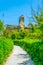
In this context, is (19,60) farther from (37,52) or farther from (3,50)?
(37,52)

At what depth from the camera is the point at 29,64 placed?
52.7 feet

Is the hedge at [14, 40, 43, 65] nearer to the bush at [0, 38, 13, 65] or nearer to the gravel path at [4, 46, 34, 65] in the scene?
the gravel path at [4, 46, 34, 65]

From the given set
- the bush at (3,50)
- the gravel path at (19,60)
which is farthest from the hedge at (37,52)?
the bush at (3,50)

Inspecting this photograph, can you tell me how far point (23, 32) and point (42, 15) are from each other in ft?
208

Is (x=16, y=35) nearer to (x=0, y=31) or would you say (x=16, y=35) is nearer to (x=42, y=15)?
(x=0, y=31)

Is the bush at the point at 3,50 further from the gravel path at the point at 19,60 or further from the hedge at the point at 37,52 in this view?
the hedge at the point at 37,52

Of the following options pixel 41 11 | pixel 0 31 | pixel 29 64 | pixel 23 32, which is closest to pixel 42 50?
pixel 29 64

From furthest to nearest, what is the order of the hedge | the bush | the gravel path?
the gravel path → the bush → the hedge

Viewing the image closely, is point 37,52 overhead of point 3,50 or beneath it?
beneath

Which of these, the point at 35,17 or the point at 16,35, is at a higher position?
the point at 35,17

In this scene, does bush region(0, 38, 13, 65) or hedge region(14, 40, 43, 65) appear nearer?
hedge region(14, 40, 43, 65)

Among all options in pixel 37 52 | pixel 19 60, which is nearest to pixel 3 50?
pixel 37 52

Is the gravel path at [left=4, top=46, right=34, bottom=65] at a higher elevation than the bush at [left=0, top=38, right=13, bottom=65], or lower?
lower

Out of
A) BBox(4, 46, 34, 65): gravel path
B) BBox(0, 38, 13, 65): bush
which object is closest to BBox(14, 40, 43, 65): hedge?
BBox(4, 46, 34, 65): gravel path
